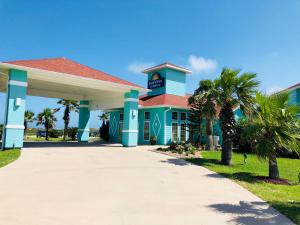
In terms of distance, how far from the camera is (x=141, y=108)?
26.0 m

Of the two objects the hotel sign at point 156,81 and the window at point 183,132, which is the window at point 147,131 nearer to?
the window at point 183,132

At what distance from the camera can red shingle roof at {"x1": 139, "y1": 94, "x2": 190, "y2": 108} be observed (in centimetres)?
2522

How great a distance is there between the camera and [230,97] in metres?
13.8

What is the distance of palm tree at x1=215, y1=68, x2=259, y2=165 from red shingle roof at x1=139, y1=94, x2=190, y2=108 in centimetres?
1049

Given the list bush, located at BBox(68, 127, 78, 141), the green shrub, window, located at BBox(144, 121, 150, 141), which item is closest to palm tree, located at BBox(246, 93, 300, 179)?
the green shrub

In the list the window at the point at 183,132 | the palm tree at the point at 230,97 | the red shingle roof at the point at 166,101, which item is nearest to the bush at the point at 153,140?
the window at the point at 183,132

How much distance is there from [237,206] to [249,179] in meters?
4.23

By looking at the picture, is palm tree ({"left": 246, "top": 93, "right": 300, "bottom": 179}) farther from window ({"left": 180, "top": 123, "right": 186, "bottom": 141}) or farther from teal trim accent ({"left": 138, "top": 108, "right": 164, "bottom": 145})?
window ({"left": 180, "top": 123, "right": 186, "bottom": 141})

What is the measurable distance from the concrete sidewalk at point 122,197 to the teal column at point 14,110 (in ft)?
14.2

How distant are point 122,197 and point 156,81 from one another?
2300cm

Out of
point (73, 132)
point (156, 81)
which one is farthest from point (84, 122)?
point (156, 81)

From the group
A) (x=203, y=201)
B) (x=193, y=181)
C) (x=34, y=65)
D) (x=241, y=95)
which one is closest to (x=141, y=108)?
(x=34, y=65)

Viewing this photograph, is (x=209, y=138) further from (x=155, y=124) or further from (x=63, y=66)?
(x=63, y=66)

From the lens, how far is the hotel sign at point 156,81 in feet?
93.6
